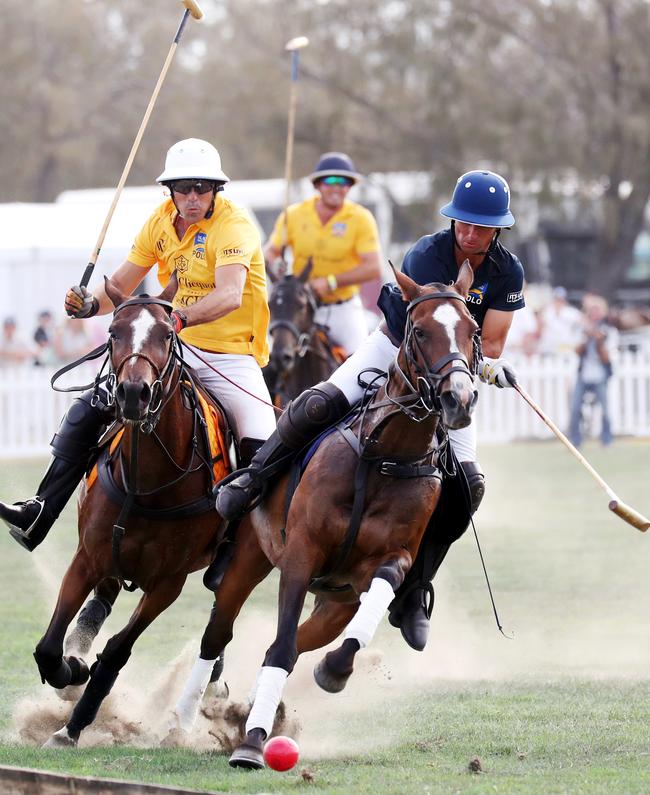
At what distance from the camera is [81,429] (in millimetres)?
6793

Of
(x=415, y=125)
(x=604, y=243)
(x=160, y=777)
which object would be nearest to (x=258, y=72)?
(x=415, y=125)

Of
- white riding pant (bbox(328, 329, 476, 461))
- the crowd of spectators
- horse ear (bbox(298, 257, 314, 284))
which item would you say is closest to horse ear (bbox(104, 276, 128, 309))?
white riding pant (bbox(328, 329, 476, 461))

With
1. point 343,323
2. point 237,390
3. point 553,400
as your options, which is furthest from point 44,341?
point 237,390

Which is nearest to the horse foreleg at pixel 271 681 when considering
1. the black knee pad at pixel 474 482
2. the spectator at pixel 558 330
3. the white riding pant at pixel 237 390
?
the black knee pad at pixel 474 482

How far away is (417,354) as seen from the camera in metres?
5.67

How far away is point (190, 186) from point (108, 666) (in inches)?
86.4

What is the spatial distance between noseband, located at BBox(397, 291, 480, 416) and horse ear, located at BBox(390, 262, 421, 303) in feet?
0.19

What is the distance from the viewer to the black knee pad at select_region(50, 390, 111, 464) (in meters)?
6.79

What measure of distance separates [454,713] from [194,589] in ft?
13.0

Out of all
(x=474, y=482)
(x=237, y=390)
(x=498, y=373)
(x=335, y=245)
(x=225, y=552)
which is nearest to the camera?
(x=498, y=373)

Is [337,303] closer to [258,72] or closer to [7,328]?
[7,328]

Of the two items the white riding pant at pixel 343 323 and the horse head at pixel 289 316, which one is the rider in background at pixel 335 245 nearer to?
the white riding pant at pixel 343 323

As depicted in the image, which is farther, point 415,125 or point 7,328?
point 415,125

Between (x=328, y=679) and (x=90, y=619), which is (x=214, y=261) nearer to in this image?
(x=90, y=619)
